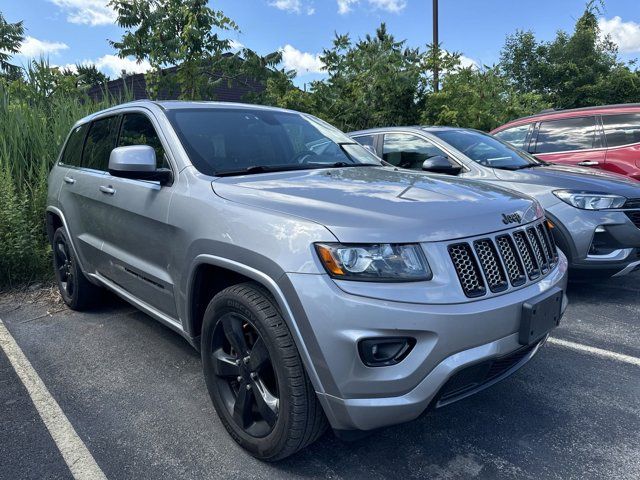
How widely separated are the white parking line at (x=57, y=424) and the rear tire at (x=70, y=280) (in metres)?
0.72

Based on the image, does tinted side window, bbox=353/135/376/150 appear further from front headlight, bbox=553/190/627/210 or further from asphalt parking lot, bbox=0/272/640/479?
asphalt parking lot, bbox=0/272/640/479

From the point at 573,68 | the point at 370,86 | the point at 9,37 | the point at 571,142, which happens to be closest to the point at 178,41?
the point at 370,86

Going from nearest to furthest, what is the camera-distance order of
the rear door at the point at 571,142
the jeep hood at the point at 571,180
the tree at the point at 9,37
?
1. the jeep hood at the point at 571,180
2. the rear door at the point at 571,142
3. the tree at the point at 9,37

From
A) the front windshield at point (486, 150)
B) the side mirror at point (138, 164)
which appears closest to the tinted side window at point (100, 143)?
the side mirror at point (138, 164)

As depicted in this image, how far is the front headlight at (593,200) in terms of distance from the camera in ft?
14.3

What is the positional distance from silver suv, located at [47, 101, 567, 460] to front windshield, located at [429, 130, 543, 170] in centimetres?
244

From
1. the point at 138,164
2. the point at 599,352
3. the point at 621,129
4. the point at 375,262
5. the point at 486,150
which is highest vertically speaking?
the point at 138,164

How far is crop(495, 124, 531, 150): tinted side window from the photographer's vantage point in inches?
289

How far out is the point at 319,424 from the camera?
2135 millimetres

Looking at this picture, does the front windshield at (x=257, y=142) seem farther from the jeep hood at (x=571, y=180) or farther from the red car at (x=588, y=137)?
the red car at (x=588, y=137)

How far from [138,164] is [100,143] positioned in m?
1.52

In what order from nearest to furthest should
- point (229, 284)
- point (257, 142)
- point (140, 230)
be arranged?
point (229, 284)
point (140, 230)
point (257, 142)

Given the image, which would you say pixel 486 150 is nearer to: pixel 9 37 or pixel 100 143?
pixel 100 143

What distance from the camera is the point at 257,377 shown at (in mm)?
2311
